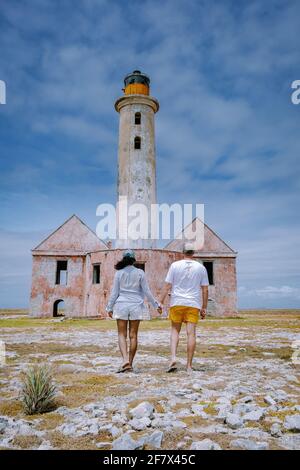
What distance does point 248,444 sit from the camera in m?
2.65

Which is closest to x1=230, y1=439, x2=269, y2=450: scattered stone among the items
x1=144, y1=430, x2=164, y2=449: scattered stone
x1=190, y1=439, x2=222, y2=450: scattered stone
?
x1=190, y1=439, x2=222, y2=450: scattered stone

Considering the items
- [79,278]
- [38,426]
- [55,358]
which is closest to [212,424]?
[38,426]

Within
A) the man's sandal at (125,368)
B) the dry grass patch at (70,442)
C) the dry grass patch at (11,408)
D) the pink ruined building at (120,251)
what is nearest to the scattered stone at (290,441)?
the dry grass patch at (70,442)

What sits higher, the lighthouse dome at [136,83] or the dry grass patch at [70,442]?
the lighthouse dome at [136,83]

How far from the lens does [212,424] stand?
315cm

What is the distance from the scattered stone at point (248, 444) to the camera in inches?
102

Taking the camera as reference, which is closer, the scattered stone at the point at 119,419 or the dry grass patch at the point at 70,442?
the dry grass patch at the point at 70,442

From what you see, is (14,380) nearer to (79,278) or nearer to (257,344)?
(257,344)

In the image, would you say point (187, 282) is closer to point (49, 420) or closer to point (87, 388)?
point (87, 388)

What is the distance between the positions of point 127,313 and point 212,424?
Answer: 9.21ft

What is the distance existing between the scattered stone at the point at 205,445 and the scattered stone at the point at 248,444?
14 cm

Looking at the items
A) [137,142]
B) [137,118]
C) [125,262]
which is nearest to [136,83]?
[137,118]

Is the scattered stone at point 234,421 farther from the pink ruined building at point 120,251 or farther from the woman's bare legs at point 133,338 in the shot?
the pink ruined building at point 120,251

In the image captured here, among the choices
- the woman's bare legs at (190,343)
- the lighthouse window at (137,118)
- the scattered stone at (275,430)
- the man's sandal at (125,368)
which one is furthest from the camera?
the lighthouse window at (137,118)
